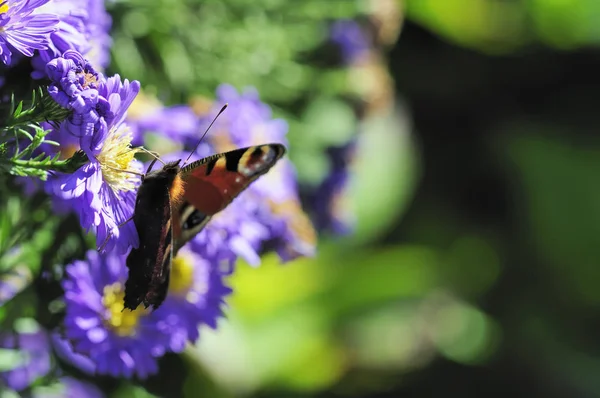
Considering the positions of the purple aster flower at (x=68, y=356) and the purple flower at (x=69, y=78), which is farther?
the purple aster flower at (x=68, y=356)

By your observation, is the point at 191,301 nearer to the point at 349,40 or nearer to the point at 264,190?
the point at 264,190

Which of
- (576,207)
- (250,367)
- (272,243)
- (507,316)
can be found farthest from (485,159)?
(272,243)

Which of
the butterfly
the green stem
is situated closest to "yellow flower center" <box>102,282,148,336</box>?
the butterfly

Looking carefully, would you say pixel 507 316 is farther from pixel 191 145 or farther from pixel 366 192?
pixel 191 145

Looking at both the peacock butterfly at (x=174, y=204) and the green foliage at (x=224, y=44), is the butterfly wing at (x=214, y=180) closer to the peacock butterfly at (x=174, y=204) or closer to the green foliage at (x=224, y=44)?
the peacock butterfly at (x=174, y=204)

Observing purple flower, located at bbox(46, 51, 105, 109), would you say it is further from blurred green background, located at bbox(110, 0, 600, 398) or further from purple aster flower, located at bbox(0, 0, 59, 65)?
blurred green background, located at bbox(110, 0, 600, 398)

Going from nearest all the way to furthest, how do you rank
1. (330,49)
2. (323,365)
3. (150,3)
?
(150,3) → (330,49) → (323,365)

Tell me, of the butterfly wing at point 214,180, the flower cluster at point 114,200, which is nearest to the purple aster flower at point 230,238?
A: the flower cluster at point 114,200
